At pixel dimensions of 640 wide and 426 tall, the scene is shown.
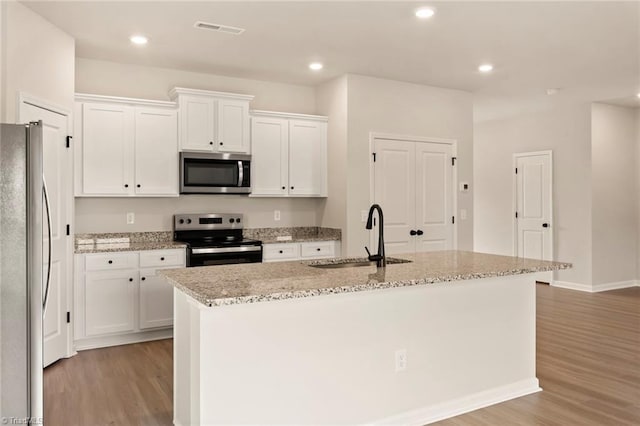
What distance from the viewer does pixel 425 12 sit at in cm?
374

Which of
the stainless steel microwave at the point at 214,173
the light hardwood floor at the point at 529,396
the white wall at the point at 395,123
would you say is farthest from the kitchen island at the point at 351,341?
the stainless steel microwave at the point at 214,173

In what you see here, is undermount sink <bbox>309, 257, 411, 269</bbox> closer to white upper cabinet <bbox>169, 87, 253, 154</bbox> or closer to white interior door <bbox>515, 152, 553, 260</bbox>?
white upper cabinet <bbox>169, 87, 253, 154</bbox>

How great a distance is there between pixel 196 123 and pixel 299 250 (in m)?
1.66

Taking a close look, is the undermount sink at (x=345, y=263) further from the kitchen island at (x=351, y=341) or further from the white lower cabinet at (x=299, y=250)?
the white lower cabinet at (x=299, y=250)

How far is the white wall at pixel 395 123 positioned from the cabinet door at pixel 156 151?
1.82 meters

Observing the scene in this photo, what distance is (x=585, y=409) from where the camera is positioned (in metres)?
3.06

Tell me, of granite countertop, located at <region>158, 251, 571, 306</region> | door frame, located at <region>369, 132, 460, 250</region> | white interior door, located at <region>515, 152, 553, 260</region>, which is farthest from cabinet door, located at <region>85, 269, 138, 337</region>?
white interior door, located at <region>515, 152, 553, 260</region>

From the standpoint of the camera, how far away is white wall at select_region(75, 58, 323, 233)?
4918 mm

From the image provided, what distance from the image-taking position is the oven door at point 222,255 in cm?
470

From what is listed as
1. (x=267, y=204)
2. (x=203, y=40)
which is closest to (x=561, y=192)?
(x=267, y=204)

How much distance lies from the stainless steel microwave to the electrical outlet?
9.67 ft

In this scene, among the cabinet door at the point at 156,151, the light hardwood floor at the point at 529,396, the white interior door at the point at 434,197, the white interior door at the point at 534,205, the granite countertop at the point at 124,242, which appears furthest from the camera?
the white interior door at the point at 534,205

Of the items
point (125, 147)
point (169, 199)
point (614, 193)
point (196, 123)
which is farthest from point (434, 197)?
point (125, 147)

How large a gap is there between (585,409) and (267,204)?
376cm
